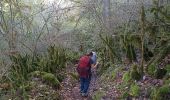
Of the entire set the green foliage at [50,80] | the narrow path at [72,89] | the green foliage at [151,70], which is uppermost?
the green foliage at [151,70]

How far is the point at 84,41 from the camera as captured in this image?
26219mm

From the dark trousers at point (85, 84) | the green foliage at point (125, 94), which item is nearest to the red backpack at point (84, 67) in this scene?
the dark trousers at point (85, 84)

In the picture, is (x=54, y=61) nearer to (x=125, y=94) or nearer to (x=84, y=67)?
(x=84, y=67)

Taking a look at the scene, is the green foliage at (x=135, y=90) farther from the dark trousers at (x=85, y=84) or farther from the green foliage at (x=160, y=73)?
the dark trousers at (x=85, y=84)

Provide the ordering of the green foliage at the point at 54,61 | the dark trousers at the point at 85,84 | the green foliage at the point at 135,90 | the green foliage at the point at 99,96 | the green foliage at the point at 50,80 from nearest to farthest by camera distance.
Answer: the green foliage at the point at 135,90, the green foliage at the point at 99,96, the dark trousers at the point at 85,84, the green foliage at the point at 50,80, the green foliage at the point at 54,61

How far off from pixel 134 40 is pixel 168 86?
14.8 ft

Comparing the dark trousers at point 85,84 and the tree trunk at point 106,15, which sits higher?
the tree trunk at point 106,15

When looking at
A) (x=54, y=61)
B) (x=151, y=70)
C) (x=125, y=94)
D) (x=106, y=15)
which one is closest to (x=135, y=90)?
(x=125, y=94)

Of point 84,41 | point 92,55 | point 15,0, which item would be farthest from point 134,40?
Answer: point 84,41

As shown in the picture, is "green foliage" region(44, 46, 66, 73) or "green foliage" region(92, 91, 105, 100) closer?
"green foliage" region(92, 91, 105, 100)

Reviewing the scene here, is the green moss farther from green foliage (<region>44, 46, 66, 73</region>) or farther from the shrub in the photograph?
green foliage (<region>44, 46, 66, 73</region>)

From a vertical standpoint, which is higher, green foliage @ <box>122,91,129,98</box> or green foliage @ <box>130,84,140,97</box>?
green foliage @ <box>130,84,140,97</box>

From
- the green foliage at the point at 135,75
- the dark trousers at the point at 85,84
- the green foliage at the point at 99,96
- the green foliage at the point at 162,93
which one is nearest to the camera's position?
the green foliage at the point at 162,93

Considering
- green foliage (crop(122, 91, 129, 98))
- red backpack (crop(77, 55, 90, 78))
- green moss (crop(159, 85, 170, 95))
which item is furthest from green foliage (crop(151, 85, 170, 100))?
red backpack (crop(77, 55, 90, 78))
